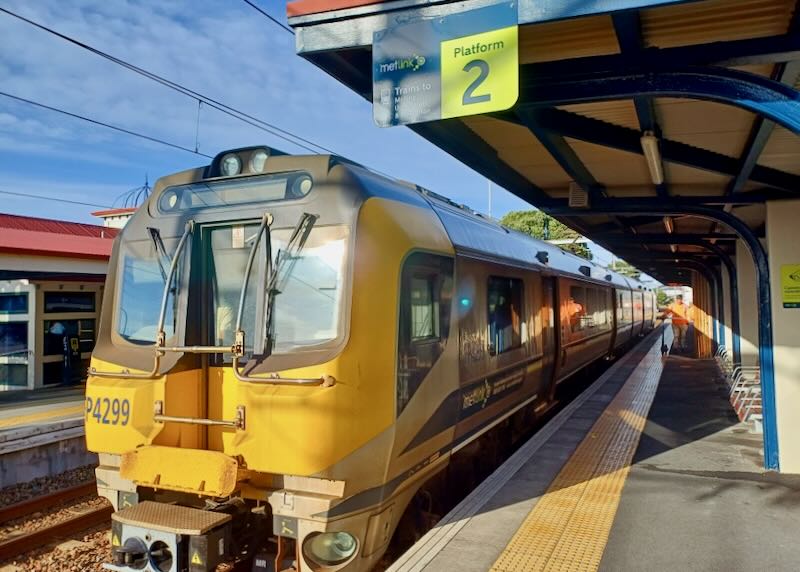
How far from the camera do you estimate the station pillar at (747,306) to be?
11.1 meters

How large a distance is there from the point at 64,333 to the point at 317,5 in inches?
538

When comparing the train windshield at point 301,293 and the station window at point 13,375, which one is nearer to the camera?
the train windshield at point 301,293

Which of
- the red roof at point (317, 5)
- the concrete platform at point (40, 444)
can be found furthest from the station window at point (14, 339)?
the red roof at point (317, 5)

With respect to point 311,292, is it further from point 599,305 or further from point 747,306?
point 599,305

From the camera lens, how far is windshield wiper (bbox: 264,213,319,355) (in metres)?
4.22

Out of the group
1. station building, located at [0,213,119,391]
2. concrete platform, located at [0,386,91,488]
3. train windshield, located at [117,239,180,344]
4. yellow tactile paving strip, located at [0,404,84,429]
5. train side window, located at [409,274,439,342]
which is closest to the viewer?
train side window, located at [409,274,439,342]

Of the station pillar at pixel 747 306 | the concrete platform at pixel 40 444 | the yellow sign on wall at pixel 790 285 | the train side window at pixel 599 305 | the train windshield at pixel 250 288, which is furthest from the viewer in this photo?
the train side window at pixel 599 305

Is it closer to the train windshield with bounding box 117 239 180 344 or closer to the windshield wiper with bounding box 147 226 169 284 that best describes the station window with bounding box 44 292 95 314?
the train windshield with bounding box 117 239 180 344

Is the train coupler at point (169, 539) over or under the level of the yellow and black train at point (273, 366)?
under

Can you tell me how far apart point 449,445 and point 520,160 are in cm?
371

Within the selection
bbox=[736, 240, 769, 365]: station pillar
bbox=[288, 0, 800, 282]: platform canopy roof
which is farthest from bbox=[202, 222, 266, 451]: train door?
bbox=[736, 240, 769, 365]: station pillar

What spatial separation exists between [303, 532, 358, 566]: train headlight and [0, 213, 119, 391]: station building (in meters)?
11.6

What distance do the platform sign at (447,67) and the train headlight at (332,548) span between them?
2936mm

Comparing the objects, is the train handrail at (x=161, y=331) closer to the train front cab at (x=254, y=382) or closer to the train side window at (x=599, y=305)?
the train front cab at (x=254, y=382)
